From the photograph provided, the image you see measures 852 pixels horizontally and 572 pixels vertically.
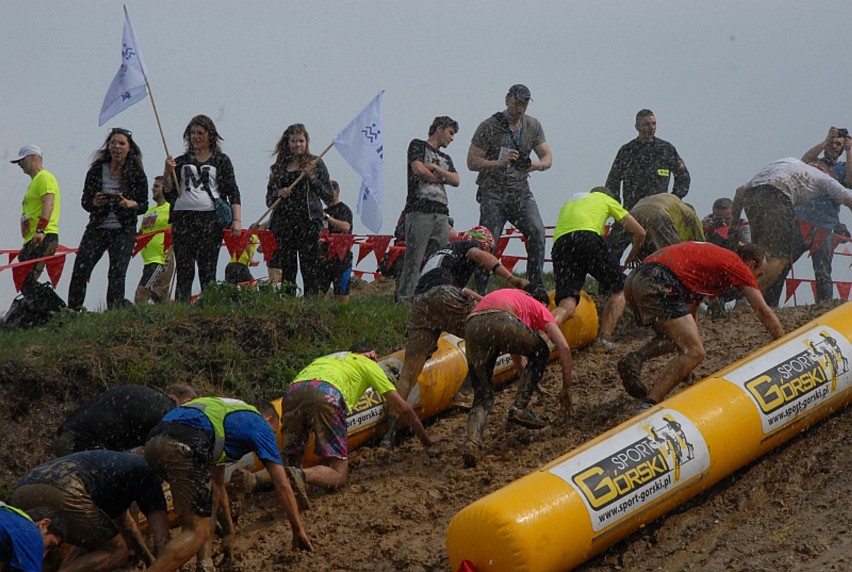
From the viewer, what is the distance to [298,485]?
844cm

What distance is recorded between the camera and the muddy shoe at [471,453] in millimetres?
9242

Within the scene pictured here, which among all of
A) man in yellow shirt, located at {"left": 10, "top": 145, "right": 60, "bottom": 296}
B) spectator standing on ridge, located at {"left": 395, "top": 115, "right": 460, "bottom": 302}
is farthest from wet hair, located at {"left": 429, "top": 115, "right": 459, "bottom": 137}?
man in yellow shirt, located at {"left": 10, "top": 145, "right": 60, "bottom": 296}

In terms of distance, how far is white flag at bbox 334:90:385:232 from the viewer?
1369 cm

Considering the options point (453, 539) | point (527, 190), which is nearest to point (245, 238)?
point (527, 190)

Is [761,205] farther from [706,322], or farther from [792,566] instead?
[792,566]

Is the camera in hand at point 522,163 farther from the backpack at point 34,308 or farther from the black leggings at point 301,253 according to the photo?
the backpack at point 34,308

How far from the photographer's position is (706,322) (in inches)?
499

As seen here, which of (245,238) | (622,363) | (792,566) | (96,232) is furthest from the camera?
(245,238)

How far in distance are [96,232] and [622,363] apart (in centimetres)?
551

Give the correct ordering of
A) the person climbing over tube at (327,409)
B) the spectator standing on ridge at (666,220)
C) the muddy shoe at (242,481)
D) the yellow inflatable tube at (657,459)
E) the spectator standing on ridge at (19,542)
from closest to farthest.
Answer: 1. the spectator standing on ridge at (19,542)
2. the yellow inflatable tube at (657,459)
3. the muddy shoe at (242,481)
4. the person climbing over tube at (327,409)
5. the spectator standing on ridge at (666,220)

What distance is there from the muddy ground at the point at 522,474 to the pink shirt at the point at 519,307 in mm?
1076

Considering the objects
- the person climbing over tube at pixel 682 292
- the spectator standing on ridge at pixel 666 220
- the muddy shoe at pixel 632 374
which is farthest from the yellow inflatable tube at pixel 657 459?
the spectator standing on ridge at pixel 666 220

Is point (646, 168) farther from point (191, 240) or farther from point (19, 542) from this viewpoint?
point (19, 542)

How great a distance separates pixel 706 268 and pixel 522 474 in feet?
7.92
